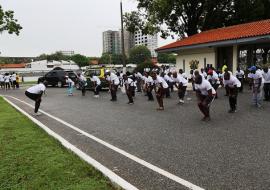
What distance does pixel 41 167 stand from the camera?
20.5 feet

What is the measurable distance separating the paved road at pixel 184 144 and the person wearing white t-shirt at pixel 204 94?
347mm

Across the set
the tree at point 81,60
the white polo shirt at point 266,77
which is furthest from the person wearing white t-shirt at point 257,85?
the tree at point 81,60

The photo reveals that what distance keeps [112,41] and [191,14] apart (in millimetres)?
92537

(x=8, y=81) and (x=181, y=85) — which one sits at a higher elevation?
(x=181, y=85)

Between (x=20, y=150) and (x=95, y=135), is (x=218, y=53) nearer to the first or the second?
(x=95, y=135)

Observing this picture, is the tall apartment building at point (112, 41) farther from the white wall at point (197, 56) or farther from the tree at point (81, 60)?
the white wall at point (197, 56)

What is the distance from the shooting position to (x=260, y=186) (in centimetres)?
498

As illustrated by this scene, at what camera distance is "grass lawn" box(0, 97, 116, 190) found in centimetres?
533

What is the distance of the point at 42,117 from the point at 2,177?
773 centimetres

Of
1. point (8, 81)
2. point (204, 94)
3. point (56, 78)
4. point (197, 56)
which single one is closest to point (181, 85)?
point (204, 94)

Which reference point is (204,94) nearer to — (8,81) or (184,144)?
(184,144)

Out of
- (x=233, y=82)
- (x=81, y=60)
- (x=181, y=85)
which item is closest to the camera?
(x=233, y=82)

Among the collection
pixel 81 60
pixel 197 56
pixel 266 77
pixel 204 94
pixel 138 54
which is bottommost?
pixel 204 94

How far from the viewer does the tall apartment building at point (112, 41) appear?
125 meters
